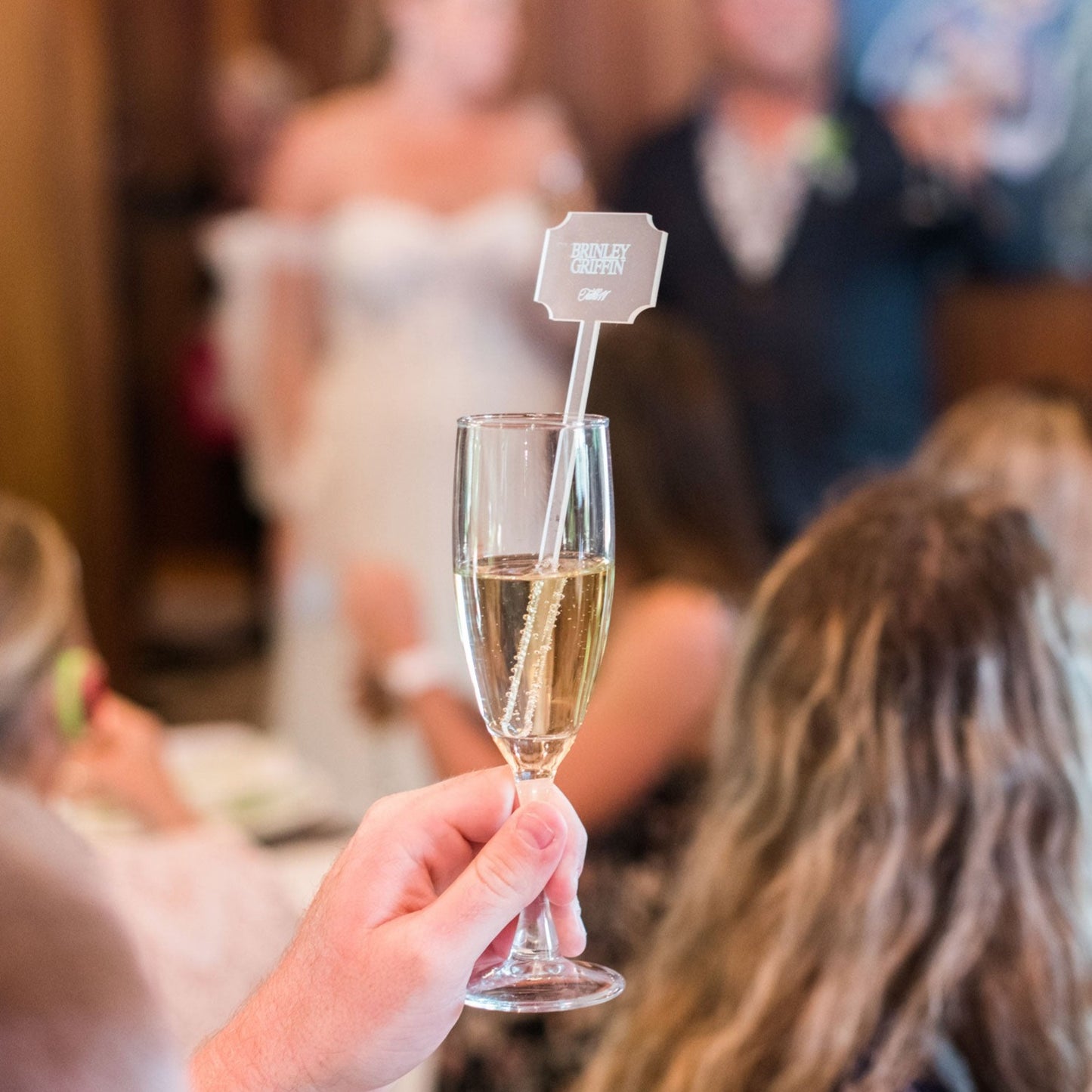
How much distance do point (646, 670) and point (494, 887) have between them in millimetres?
1067

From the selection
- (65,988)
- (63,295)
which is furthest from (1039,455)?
(63,295)

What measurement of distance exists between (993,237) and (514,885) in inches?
108

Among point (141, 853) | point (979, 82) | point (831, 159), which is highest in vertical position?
point (979, 82)

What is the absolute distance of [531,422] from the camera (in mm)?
646

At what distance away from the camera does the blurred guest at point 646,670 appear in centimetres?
165

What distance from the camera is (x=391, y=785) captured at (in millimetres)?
3309

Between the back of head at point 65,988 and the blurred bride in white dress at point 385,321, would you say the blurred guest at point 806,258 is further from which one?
the back of head at point 65,988

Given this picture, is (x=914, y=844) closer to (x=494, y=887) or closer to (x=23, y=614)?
(x=494, y=887)

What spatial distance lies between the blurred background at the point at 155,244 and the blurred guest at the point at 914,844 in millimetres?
2515

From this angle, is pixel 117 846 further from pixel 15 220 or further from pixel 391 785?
pixel 15 220

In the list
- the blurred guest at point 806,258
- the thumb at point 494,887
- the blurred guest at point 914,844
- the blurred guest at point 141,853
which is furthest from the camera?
A: the blurred guest at point 806,258

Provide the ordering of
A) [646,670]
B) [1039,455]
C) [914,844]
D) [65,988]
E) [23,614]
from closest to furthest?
[65,988] < [914,844] < [23,614] < [646,670] < [1039,455]

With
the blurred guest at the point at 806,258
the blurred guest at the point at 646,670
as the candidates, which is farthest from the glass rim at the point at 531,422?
the blurred guest at the point at 806,258

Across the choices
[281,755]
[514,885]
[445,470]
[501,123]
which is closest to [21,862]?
[514,885]
